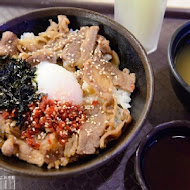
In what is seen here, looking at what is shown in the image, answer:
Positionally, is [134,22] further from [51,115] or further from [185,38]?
[51,115]

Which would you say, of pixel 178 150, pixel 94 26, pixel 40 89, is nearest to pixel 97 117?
pixel 40 89

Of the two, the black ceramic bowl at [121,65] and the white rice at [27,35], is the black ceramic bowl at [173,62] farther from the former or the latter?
the white rice at [27,35]

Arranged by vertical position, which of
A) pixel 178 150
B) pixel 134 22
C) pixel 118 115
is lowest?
pixel 178 150

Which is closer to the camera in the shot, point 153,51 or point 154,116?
point 154,116

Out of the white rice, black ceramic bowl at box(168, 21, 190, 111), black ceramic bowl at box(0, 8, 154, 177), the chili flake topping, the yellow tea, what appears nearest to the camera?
black ceramic bowl at box(0, 8, 154, 177)

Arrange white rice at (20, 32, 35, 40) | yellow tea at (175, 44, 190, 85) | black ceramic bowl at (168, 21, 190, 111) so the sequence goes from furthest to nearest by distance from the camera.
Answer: white rice at (20, 32, 35, 40), yellow tea at (175, 44, 190, 85), black ceramic bowl at (168, 21, 190, 111)

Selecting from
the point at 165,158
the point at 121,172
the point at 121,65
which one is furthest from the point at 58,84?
the point at 165,158

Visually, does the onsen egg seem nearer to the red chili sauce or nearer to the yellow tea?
the red chili sauce

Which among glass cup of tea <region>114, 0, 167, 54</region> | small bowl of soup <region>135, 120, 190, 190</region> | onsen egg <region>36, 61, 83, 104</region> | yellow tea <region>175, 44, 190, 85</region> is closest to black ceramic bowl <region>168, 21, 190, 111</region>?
yellow tea <region>175, 44, 190, 85</region>
